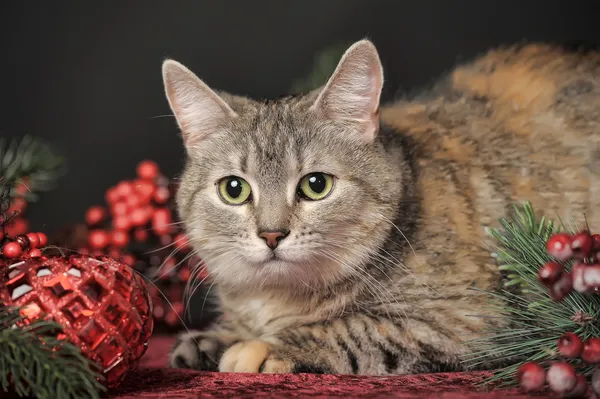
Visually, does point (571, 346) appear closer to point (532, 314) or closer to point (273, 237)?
point (532, 314)

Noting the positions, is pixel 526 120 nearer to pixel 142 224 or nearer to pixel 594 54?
pixel 594 54

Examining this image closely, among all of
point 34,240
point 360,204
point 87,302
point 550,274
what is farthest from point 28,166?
point 550,274

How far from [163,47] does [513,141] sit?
4.80ft

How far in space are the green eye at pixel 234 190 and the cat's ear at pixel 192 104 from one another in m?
0.16

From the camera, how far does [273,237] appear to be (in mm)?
1548

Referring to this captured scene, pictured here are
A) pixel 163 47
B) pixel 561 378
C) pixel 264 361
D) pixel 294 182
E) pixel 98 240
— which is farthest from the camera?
pixel 163 47

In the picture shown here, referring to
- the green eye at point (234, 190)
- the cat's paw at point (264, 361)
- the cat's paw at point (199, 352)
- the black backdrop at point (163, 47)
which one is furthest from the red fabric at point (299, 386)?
the black backdrop at point (163, 47)

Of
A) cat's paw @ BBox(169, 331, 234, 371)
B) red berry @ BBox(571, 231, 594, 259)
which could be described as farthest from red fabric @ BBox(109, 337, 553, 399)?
red berry @ BBox(571, 231, 594, 259)

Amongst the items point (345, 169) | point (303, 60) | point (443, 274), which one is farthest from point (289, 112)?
point (303, 60)

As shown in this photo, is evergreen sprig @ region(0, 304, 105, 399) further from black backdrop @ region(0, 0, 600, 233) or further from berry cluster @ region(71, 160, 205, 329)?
black backdrop @ region(0, 0, 600, 233)

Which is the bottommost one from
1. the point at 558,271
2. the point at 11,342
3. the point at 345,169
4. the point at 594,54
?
the point at 11,342

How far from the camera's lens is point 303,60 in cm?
280

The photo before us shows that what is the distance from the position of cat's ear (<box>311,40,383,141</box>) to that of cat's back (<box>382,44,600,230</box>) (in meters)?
0.18

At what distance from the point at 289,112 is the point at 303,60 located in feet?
3.53
